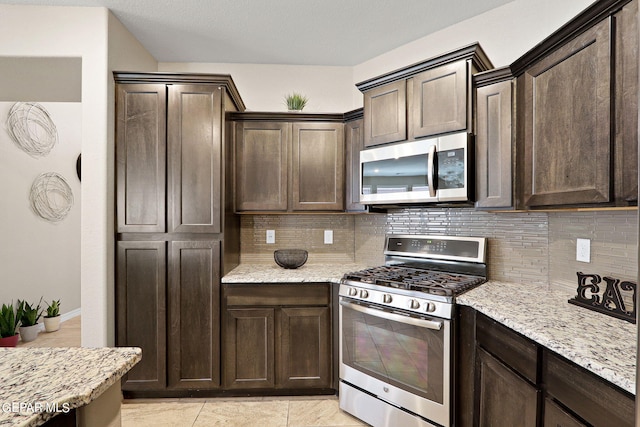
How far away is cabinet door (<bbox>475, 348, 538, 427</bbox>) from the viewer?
1.32 metres

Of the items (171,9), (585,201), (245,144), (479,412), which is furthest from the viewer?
(245,144)

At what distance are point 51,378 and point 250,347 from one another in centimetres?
176

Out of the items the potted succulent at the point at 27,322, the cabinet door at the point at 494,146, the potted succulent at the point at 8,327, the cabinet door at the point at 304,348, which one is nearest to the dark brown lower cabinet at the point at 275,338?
the cabinet door at the point at 304,348

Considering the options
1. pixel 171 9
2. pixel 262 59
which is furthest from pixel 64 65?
pixel 262 59

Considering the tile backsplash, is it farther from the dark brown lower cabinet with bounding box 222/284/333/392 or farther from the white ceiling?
the white ceiling

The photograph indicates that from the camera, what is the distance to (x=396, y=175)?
232 centimetres

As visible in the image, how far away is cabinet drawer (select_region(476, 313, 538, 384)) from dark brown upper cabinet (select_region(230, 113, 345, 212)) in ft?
4.73

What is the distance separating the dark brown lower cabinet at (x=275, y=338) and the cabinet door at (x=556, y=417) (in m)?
1.41

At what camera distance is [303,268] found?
2.78m

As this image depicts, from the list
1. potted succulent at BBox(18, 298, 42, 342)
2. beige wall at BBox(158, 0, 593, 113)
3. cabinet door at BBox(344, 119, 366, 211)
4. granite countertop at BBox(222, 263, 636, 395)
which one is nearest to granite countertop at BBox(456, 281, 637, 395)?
granite countertop at BBox(222, 263, 636, 395)

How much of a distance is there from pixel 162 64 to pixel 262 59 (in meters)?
0.94

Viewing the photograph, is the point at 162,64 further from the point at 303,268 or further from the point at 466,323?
the point at 466,323

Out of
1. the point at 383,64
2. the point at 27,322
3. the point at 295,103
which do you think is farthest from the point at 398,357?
the point at 27,322

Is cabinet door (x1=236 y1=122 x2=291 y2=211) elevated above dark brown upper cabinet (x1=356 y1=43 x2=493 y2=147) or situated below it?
below
